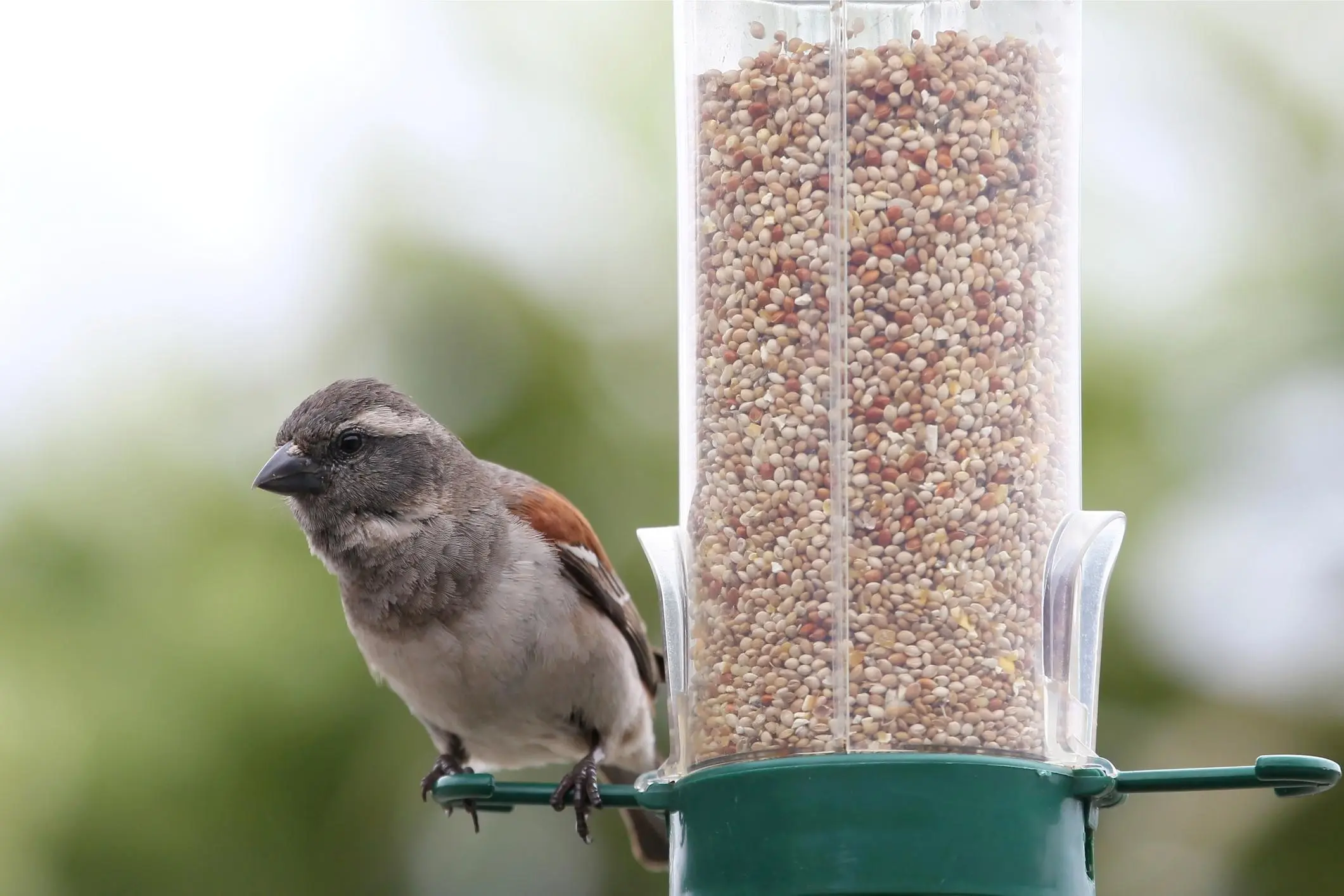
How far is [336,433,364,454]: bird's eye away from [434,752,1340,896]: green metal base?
2.47 meters

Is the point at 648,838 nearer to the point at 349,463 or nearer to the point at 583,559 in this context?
the point at 583,559

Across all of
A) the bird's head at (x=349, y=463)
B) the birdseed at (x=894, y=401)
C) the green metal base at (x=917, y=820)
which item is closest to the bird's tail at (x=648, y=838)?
the bird's head at (x=349, y=463)

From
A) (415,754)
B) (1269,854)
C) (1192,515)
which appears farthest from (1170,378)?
(415,754)

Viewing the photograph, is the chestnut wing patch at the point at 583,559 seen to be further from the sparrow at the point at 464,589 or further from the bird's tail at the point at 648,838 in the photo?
the bird's tail at the point at 648,838

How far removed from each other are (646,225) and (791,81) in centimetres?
394

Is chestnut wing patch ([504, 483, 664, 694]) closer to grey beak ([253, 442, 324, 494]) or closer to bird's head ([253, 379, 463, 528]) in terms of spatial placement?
bird's head ([253, 379, 463, 528])

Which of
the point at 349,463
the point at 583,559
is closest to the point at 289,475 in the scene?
the point at 349,463

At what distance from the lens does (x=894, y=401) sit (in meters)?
4.27

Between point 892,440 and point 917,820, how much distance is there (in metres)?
1.01

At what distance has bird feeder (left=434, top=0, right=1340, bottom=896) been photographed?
4.13 metres

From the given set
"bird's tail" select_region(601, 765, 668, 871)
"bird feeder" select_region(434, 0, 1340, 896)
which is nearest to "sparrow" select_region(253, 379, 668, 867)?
Answer: "bird's tail" select_region(601, 765, 668, 871)

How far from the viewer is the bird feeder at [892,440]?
413cm

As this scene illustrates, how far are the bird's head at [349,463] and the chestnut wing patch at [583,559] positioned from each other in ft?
1.24

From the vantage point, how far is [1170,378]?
7.44 m
